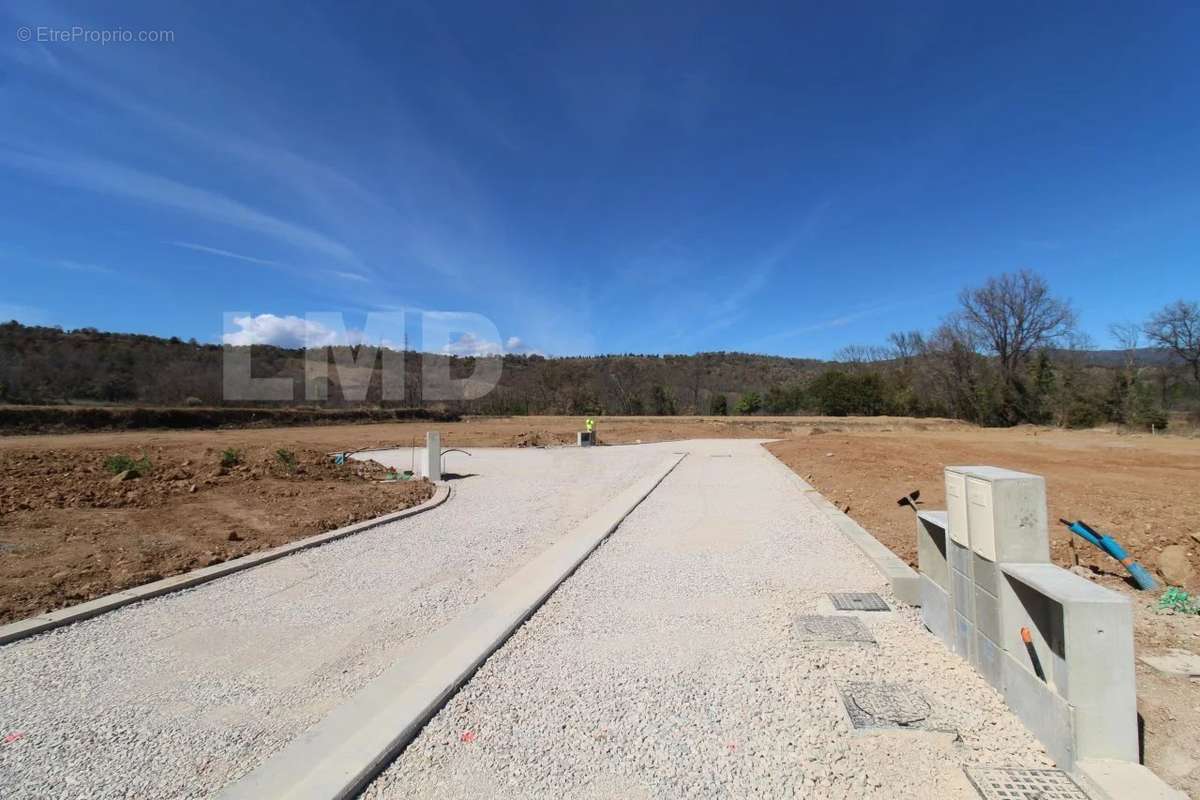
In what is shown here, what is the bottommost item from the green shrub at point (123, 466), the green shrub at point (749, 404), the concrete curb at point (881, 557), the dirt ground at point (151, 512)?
the concrete curb at point (881, 557)

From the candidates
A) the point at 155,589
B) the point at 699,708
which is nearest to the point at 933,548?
the point at 699,708

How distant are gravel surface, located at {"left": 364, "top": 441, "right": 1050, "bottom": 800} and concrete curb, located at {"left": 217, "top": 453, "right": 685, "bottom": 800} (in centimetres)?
9

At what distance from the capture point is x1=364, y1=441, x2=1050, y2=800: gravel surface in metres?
2.32

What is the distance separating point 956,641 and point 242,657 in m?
4.22

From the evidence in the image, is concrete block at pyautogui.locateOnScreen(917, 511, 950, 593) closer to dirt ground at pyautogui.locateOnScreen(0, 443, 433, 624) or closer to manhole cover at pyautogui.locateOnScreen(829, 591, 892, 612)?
manhole cover at pyautogui.locateOnScreen(829, 591, 892, 612)

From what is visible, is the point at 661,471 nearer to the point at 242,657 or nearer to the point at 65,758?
the point at 242,657

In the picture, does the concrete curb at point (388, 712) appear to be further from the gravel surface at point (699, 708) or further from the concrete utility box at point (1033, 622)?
the concrete utility box at point (1033, 622)

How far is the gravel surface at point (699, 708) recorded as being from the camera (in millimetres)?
2318

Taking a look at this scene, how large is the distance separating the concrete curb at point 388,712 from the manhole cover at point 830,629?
189cm

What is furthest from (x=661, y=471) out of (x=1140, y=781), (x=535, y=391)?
(x=535, y=391)

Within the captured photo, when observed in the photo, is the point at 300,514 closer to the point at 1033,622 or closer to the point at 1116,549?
the point at 1033,622

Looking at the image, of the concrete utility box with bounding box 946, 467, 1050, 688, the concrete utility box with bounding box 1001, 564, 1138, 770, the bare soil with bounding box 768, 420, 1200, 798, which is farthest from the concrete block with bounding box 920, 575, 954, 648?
the concrete utility box with bounding box 1001, 564, 1138, 770

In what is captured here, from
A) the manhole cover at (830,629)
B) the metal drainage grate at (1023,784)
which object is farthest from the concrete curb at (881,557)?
the metal drainage grate at (1023,784)

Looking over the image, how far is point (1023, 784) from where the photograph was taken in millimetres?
2234
